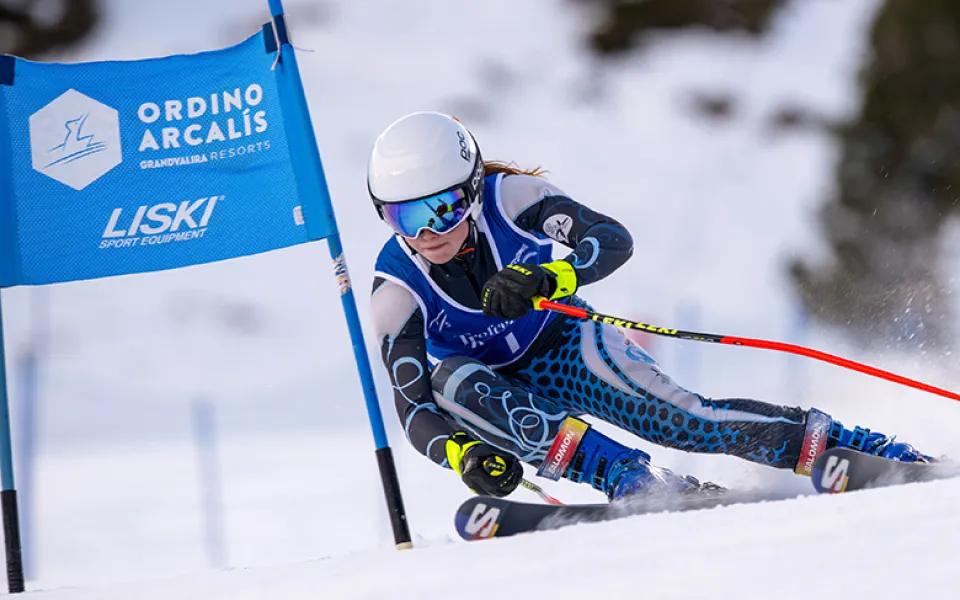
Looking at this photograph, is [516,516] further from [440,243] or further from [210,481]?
→ [210,481]

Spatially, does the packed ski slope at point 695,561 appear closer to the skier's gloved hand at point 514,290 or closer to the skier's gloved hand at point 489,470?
the skier's gloved hand at point 489,470

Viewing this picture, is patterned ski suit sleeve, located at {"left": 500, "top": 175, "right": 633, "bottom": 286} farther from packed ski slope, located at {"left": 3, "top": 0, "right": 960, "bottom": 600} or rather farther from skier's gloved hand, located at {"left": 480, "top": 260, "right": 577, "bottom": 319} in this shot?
packed ski slope, located at {"left": 3, "top": 0, "right": 960, "bottom": 600}

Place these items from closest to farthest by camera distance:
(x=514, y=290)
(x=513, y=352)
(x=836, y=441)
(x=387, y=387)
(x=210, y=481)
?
1. (x=514, y=290)
2. (x=836, y=441)
3. (x=513, y=352)
4. (x=210, y=481)
5. (x=387, y=387)

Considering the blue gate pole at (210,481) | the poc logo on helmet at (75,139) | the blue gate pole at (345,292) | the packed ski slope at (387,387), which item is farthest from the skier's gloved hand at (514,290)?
the blue gate pole at (210,481)

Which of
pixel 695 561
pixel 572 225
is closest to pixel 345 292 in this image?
pixel 572 225

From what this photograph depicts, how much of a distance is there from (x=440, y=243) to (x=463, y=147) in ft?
0.93

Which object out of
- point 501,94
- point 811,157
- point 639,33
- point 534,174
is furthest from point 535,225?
point 501,94

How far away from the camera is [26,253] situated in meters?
4.40

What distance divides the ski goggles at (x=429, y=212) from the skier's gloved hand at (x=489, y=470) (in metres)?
0.61

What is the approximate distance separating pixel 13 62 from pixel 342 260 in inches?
56.7

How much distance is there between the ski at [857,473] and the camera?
2896mm

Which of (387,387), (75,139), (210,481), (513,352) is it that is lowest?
(513,352)

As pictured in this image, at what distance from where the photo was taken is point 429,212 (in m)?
3.42

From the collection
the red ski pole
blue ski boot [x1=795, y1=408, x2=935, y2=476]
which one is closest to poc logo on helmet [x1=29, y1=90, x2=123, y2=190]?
the red ski pole
